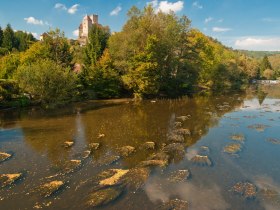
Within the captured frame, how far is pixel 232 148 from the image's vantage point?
68.1 feet

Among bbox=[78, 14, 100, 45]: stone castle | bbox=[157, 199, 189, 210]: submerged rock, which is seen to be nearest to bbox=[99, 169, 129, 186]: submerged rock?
bbox=[157, 199, 189, 210]: submerged rock

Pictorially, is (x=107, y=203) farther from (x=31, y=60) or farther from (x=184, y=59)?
(x=184, y=59)

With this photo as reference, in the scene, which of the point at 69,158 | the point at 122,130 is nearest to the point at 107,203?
the point at 69,158

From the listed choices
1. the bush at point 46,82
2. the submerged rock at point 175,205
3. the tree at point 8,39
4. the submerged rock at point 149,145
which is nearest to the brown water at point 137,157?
the submerged rock at point 175,205

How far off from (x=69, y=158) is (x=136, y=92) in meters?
33.7

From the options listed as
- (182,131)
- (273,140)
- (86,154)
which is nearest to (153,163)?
(86,154)

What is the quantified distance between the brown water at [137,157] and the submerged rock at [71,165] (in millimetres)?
280

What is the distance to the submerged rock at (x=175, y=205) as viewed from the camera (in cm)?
1199

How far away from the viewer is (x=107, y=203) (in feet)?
40.4

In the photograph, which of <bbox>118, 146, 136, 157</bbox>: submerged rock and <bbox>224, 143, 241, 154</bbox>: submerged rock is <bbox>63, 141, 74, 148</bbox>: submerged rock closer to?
<bbox>118, 146, 136, 157</bbox>: submerged rock

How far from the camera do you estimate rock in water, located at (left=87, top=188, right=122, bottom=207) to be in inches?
485

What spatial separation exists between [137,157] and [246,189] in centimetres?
712

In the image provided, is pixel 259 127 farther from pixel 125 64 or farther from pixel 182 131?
pixel 125 64

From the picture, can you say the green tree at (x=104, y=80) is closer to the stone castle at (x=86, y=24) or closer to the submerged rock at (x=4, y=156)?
the submerged rock at (x=4, y=156)
